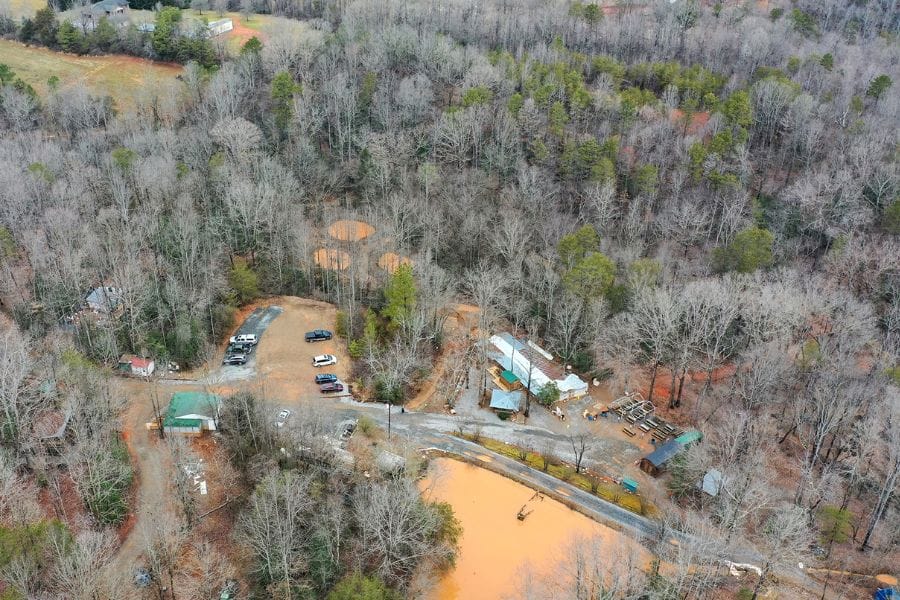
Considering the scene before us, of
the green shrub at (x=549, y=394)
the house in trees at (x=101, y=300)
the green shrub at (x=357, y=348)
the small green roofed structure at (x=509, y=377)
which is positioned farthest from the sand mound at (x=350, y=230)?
the green shrub at (x=549, y=394)

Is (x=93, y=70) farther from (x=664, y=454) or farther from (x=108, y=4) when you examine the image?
(x=664, y=454)

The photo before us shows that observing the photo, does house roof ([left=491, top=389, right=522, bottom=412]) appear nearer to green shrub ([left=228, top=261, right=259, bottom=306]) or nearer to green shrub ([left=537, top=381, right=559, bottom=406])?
green shrub ([left=537, top=381, right=559, bottom=406])

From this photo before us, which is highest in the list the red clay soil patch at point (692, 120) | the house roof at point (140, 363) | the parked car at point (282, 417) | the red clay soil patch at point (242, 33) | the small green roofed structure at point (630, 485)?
the red clay soil patch at point (242, 33)

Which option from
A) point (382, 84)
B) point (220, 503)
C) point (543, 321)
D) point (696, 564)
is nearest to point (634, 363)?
point (543, 321)

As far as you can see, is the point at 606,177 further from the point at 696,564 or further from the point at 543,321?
the point at 696,564

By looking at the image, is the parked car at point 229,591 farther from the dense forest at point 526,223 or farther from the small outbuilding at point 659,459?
the small outbuilding at point 659,459

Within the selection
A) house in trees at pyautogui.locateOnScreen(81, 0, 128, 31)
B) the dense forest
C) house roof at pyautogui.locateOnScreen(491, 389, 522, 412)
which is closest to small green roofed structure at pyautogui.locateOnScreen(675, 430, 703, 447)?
the dense forest
